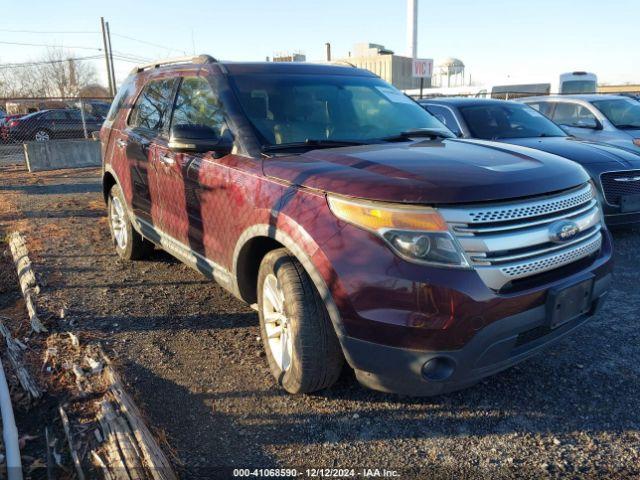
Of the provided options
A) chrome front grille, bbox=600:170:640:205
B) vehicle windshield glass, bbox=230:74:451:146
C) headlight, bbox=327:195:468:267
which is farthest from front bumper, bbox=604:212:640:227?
headlight, bbox=327:195:468:267

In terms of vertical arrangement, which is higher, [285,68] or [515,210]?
[285,68]

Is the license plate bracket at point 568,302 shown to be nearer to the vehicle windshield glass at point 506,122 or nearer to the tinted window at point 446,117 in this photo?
the vehicle windshield glass at point 506,122

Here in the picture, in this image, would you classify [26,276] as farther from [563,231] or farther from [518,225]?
[563,231]

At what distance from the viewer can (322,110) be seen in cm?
355

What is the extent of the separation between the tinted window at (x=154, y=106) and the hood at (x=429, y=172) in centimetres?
165

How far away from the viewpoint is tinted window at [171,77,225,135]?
3.40m

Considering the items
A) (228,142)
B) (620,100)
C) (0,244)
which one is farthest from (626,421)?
(620,100)

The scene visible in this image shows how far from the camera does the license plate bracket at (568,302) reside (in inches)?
94.8

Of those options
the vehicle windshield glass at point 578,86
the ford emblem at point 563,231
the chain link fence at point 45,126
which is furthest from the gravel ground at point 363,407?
the chain link fence at point 45,126

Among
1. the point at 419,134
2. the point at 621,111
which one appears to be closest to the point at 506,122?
the point at 621,111

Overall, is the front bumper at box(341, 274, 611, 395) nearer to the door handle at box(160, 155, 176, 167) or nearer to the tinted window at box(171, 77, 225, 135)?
the tinted window at box(171, 77, 225, 135)

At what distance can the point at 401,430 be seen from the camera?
2.61 meters

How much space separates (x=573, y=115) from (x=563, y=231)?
6.94m

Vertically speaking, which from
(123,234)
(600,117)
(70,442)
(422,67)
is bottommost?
(70,442)
